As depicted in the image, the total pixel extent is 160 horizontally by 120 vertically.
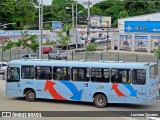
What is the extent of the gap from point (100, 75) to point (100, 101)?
4.56 feet

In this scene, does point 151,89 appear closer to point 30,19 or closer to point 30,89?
point 30,89

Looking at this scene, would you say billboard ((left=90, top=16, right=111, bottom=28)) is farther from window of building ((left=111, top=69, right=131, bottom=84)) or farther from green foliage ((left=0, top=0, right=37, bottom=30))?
window of building ((left=111, top=69, right=131, bottom=84))

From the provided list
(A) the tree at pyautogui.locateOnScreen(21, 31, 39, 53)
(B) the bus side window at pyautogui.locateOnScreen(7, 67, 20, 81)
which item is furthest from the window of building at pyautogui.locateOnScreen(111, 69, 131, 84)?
(A) the tree at pyautogui.locateOnScreen(21, 31, 39, 53)

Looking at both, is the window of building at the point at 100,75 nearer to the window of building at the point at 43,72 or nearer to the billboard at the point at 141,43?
the window of building at the point at 43,72

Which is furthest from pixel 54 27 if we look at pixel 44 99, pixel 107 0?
pixel 44 99

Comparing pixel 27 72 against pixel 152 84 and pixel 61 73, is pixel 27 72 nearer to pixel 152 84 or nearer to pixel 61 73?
pixel 61 73

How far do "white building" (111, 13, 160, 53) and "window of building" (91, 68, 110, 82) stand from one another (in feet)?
136

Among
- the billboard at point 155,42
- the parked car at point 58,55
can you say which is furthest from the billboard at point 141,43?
the parked car at point 58,55

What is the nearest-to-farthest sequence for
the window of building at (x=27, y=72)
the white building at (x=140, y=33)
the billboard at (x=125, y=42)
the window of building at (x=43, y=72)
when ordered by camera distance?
the window of building at (x=43, y=72)
the window of building at (x=27, y=72)
the white building at (x=140, y=33)
the billboard at (x=125, y=42)

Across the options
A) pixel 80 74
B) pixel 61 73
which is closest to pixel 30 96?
pixel 61 73

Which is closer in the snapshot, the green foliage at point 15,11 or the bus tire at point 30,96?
the bus tire at point 30,96

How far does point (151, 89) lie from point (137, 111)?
147 cm

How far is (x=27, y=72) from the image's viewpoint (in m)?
24.0

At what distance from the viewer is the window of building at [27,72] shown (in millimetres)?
23906
